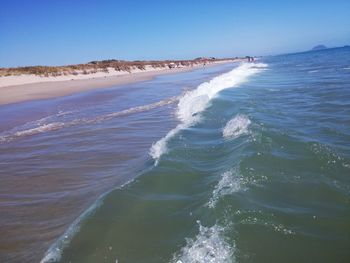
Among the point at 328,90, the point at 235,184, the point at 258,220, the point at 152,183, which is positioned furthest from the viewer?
the point at 328,90

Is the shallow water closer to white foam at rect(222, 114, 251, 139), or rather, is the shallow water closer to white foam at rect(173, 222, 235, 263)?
white foam at rect(173, 222, 235, 263)

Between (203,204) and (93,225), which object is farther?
(203,204)

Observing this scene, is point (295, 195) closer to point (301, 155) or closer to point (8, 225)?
point (301, 155)

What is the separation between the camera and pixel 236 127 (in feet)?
32.9

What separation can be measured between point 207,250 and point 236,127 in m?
6.18

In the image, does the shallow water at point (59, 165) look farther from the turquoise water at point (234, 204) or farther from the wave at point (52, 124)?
the turquoise water at point (234, 204)

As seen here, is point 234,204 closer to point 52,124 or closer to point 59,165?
point 59,165

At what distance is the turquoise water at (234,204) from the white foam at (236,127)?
9 cm

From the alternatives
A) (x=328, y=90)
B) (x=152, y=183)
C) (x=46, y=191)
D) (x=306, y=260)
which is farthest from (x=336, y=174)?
(x=328, y=90)

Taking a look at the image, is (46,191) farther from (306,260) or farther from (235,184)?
(306,260)

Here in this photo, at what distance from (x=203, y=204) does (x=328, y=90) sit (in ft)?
43.1

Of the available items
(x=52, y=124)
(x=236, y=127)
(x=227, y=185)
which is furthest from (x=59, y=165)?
(x=52, y=124)

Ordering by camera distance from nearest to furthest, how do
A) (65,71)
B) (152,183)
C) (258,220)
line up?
(258,220) < (152,183) < (65,71)

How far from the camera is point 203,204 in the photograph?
5.46 meters
